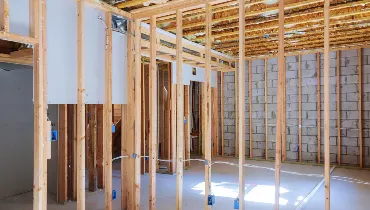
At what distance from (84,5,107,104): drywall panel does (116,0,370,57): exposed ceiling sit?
1.45 feet

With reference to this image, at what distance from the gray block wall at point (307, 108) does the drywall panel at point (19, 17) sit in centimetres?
653

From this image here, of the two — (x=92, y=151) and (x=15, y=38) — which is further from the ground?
(x=15, y=38)

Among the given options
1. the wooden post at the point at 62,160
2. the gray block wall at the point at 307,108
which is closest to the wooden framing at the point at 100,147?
the wooden post at the point at 62,160

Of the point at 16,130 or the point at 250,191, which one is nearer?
the point at 16,130

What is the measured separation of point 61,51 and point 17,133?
2430 millimetres

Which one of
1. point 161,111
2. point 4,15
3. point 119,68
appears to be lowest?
point 161,111

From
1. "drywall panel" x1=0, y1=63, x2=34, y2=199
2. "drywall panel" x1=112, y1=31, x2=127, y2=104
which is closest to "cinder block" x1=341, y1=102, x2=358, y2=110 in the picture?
"drywall panel" x1=112, y1=31, x2=127, y2=104

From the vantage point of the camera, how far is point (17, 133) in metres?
4.89

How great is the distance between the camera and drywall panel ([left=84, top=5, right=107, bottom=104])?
362 centimetres

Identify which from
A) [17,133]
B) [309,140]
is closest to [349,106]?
[309,140]

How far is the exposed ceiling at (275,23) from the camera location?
14.3 feet

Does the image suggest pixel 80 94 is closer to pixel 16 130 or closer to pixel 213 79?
pixel 16 130

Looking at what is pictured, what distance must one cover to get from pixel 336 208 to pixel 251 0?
3372 mm

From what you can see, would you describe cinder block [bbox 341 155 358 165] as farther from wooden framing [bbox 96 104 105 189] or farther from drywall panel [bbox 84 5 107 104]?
drywall panel [bbox 84 5 107 104]
